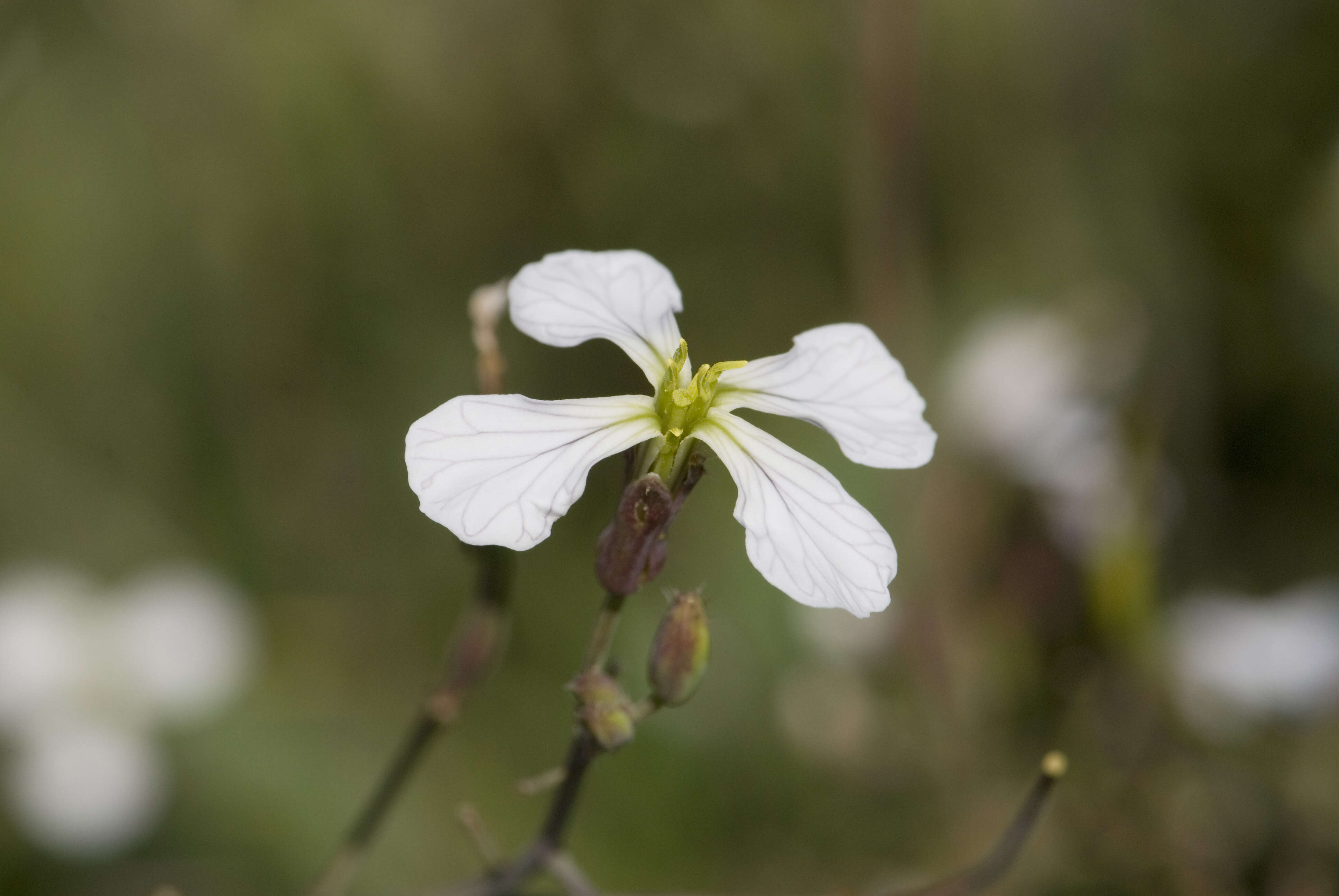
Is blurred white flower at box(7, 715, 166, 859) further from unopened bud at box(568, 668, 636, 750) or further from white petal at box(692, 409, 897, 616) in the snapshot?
white petal at box(692, 409, 897, 616)

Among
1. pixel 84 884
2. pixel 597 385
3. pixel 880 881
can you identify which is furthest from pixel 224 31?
pixel 880 881

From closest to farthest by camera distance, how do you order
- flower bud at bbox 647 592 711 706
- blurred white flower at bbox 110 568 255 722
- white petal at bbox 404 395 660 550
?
white petal at bbox 404 395 660 550, flower bud at bbox 647 592 711 706, blurred white flower at bbox 110 568 255 722

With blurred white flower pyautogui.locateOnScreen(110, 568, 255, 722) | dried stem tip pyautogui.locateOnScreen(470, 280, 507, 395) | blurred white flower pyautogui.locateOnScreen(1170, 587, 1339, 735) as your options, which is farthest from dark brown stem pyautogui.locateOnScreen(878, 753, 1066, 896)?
blurred white flower pyautogui.locateOnScreen(110, 568, 255, 722)

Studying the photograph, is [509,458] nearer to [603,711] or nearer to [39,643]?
[603,711]

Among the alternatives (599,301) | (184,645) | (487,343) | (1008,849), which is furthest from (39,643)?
(1008,849)

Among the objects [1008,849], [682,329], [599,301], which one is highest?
[682,329]

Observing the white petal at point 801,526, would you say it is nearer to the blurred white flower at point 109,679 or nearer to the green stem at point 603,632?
the green stem at point 603,632

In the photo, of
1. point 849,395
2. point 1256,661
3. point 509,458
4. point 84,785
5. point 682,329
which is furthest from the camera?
point 682,329
